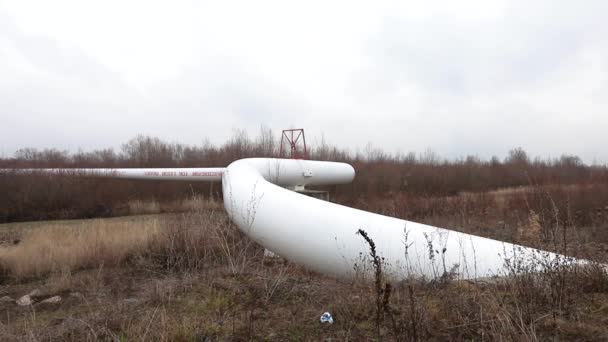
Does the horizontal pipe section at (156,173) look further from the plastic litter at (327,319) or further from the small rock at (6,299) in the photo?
the plastic litter at (327,319)

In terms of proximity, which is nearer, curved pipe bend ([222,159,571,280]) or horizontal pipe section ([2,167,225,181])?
curved pipe bend ([222,159,571,280])

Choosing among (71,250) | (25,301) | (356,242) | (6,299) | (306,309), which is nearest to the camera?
(306,309)

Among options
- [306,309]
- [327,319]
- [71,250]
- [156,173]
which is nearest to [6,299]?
[71,250]

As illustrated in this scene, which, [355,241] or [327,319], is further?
[355,241]

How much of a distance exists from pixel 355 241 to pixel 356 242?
1 cm

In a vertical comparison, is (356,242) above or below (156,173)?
below

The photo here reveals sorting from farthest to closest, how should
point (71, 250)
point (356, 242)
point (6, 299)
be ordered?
point (71, 250), point (6, 299), point (356, 242)

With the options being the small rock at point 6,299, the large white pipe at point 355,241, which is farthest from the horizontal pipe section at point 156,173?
the small rock at point 6,299

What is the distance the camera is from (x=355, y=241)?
3.24 metres

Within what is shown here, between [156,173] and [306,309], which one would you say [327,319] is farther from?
[156,173]

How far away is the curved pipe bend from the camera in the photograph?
9.45 feet

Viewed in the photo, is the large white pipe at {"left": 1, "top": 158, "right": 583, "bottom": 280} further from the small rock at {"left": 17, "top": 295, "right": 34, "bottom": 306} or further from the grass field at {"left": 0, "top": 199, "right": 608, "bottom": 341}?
the small rock at {"left": 17, "top": 295, "right": 34, "bottom": 306}

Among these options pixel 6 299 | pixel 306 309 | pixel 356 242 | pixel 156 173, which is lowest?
pixel 6 299

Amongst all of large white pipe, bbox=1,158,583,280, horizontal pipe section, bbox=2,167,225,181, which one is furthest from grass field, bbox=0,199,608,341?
horizontal pipe section, bbox=2,167,225,181
